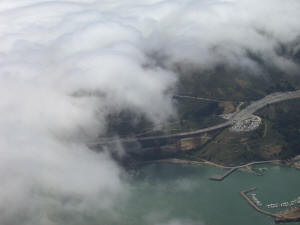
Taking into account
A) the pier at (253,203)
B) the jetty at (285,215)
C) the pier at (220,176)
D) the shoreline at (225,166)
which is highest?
the jetty at (285,215)

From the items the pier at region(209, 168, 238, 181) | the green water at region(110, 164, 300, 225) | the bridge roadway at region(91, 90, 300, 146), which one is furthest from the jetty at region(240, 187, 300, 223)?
the bridge roadway at region(91, 90, 300, 146)

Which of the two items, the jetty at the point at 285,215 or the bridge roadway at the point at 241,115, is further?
the bridge roadway at the point at 241,115

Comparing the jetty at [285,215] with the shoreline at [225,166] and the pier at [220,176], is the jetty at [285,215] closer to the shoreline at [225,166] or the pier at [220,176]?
the pier at [220,176]

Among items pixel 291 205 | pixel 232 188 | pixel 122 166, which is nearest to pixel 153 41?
pixel 122 166

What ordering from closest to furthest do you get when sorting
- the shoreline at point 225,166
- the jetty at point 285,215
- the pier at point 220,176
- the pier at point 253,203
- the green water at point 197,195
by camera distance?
the jetty at point 285,215 → the green water at point 197,195 → the pier at point 253,203 → the pier at point 220,176 → the shoreline at point 225,166

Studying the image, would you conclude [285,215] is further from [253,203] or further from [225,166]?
[225,166]

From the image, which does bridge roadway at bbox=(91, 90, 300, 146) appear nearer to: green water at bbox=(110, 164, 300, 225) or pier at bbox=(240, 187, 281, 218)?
green water at bbox=(110, 164, 300, 225)

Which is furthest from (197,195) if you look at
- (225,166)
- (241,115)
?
(241,115)

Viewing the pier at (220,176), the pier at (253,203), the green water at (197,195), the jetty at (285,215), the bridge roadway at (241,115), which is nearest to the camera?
the jetty at (285,215)

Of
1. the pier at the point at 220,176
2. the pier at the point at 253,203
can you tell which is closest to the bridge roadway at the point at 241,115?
the pier at the point at 220,176
